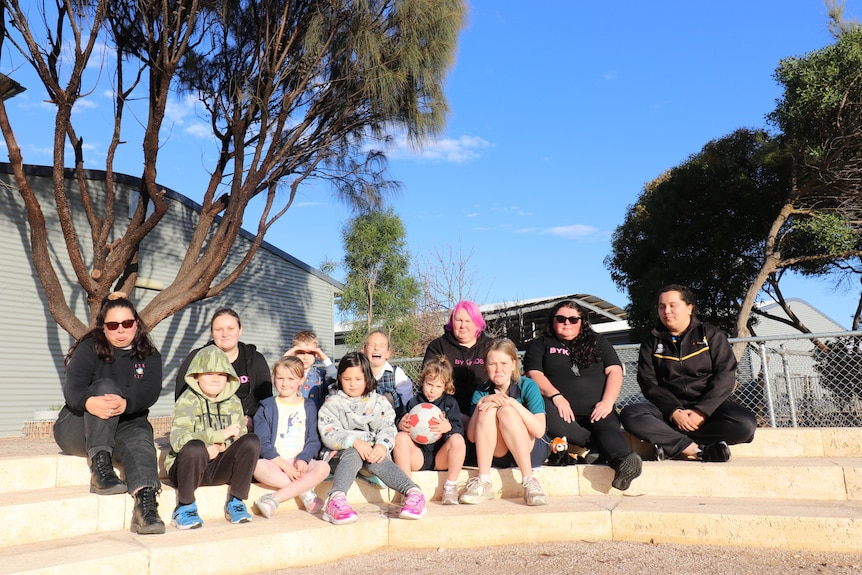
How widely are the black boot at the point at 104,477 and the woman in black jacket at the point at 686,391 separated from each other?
11.2 ft

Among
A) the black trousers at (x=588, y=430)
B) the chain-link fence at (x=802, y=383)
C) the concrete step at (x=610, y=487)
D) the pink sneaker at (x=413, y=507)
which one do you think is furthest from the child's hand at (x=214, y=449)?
the chain-link fence at (x=802, y=383)

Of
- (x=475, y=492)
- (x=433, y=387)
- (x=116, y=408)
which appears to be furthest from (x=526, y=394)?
(x=116, y=408)

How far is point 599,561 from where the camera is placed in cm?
339

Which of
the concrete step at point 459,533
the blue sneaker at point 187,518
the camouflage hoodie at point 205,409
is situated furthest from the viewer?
the camouflage hoodie at point 205,409

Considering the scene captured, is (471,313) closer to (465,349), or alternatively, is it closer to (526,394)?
(465,349)

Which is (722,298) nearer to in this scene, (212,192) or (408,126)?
(408,126)

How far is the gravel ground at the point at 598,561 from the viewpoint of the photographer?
3.22 m

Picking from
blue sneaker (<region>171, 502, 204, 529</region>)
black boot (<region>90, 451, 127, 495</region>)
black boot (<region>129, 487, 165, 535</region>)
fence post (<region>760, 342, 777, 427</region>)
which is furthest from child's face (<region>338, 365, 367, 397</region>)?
fence post (<region>760, 342, 777, 427</region>)

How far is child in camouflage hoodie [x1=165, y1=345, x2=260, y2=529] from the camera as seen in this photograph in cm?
369

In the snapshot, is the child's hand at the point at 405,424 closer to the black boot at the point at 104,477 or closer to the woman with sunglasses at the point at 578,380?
the woman with sunglasses at the point at 578,380

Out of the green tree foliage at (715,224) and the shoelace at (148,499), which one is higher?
the green tree foliage at (715,224)

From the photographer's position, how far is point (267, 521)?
3830mm

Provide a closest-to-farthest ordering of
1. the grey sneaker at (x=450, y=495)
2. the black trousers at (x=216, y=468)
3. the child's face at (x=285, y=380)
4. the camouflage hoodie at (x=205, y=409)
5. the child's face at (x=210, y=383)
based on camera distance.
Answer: the black trousers at (x=216, y=468) < the camouflage hoodie at (x=205, y=409) < the child's face at (x=210, y=383) < the grey sneaker at (x=450, y=495) < the child's face at (x=285, y=380)

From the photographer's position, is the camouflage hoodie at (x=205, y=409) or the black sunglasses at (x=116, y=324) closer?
the camouflage hoodie at (x=205, y=409)
